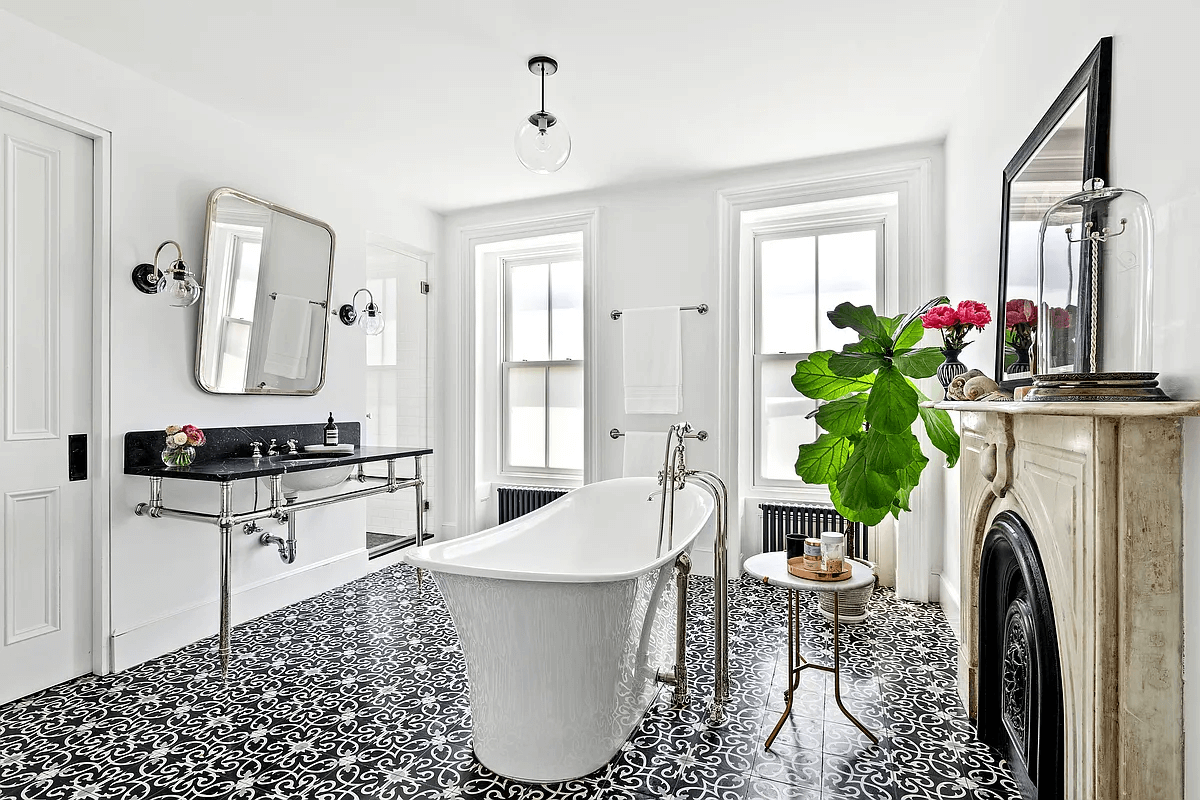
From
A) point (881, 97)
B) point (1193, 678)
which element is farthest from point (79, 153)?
point (1193, 678)

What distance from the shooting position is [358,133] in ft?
11.1

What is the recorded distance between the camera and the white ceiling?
7.68ft

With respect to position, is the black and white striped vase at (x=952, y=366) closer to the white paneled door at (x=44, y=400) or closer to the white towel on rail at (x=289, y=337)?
the white towel on rail at (x=289, y=337)

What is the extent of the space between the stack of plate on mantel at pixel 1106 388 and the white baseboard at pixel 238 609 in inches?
125

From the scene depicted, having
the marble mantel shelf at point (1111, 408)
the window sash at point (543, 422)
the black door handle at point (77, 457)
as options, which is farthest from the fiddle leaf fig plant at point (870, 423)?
the black door handle at point (77, 457)

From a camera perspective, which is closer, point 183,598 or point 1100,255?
point 1100,255

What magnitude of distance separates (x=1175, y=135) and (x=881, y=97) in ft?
6.56

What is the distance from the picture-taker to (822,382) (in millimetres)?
2258

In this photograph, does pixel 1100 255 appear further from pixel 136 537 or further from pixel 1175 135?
pixel 136 537

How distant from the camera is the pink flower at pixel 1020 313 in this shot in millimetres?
1985

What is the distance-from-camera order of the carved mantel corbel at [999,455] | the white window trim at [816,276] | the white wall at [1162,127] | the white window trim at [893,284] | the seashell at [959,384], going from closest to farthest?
the white wall at [1162,127] < the carved mantel corbel at [999,455] < the seashell at [959,384] < the white window trim at [893,284] < the white window trim at [816,276]

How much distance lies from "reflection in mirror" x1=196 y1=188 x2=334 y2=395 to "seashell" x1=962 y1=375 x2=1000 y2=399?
3.10m

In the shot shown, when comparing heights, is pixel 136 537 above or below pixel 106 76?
below

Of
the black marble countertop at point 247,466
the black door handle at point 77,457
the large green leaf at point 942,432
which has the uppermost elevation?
the large green leaf at point 942,432
